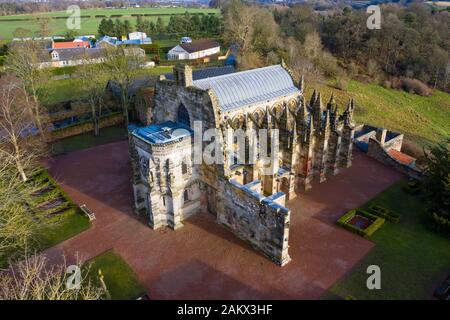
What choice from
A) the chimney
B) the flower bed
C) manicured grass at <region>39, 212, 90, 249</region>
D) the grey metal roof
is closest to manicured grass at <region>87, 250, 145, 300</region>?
manicured grass at <region>39, 212, 90, 249</region>

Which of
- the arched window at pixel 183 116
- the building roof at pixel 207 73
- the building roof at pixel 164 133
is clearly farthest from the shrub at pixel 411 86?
the building roof at pixel 164 133

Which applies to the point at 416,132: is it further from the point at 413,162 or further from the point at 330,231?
the point at 330,231

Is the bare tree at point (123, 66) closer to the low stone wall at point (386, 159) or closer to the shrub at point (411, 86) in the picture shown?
the low stone wall at point (386, 159)

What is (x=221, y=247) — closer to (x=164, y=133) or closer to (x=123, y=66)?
(x=164, y=133)

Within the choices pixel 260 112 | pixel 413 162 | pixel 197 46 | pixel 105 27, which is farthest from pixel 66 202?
pixel 105 27

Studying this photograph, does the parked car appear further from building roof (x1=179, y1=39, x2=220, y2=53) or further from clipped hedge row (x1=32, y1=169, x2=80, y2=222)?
building roof (x1=179, y1=39, x2=220, y2=53)

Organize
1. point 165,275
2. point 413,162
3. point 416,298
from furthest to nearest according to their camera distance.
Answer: point 413,162, point 165,275, point 416,298
